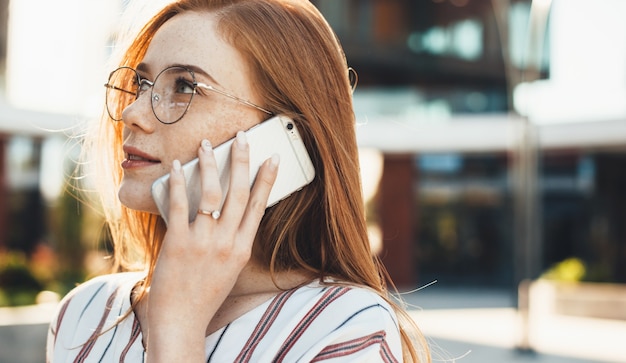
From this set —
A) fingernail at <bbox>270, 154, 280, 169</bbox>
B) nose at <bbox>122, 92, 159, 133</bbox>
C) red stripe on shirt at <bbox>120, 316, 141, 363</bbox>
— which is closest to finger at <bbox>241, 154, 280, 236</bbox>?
fingernail at <bbox>270, 154, 280, 169</bbox>

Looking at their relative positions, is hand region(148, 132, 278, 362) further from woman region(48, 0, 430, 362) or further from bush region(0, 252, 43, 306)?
bush region(0, 252, 43, 306)

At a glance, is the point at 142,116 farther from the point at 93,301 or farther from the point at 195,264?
the point at 93,301

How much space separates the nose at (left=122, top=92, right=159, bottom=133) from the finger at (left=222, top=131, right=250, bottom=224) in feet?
0.58

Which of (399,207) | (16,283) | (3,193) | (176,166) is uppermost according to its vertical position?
(176,166)

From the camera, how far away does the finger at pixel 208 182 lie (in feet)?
4.36

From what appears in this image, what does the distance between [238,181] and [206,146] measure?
0.09 meters

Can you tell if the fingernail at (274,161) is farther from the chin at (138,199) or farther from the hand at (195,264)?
the chin at (138,199)

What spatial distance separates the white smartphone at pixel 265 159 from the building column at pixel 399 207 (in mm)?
20261

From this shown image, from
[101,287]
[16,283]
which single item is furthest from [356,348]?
[16,283]

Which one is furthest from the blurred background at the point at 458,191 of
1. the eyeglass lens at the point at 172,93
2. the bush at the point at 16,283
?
the eyeglass lens at the point at 172,93

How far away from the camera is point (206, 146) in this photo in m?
1.37

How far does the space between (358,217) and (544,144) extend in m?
20.6

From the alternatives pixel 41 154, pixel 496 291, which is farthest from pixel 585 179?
pixel 41 154

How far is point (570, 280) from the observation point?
56.1 ft
